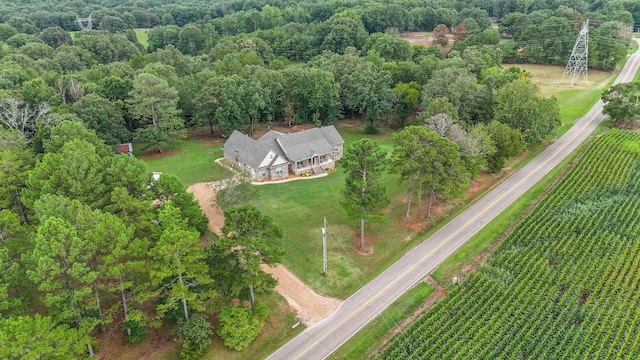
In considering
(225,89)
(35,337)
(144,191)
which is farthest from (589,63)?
(35,337)

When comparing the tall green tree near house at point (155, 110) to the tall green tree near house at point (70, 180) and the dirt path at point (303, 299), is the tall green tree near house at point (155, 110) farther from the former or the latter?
the dirt path at point (303, 299)

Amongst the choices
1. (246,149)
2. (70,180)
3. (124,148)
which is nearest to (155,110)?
(124,148)

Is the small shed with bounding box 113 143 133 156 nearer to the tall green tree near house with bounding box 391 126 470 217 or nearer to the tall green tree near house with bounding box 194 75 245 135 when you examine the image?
the tall green tree near house with bounding box 194 75 245 135

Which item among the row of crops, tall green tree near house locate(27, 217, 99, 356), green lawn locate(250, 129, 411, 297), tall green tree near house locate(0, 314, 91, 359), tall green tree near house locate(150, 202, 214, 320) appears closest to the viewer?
tall green tree near house locate(0, 314, 91, 359)

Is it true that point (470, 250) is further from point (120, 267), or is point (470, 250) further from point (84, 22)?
point (84, 22)

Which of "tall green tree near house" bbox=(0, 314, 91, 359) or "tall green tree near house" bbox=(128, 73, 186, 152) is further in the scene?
"tall green tree near house" bbox=(128, 73, 186, 152)

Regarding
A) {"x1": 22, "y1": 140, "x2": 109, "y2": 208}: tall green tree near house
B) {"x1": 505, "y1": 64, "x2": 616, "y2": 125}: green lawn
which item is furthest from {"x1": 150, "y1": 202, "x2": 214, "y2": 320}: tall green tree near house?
{"x1": 505, "y1": 64, "x2": 616, "y2": 125}: green lawn
